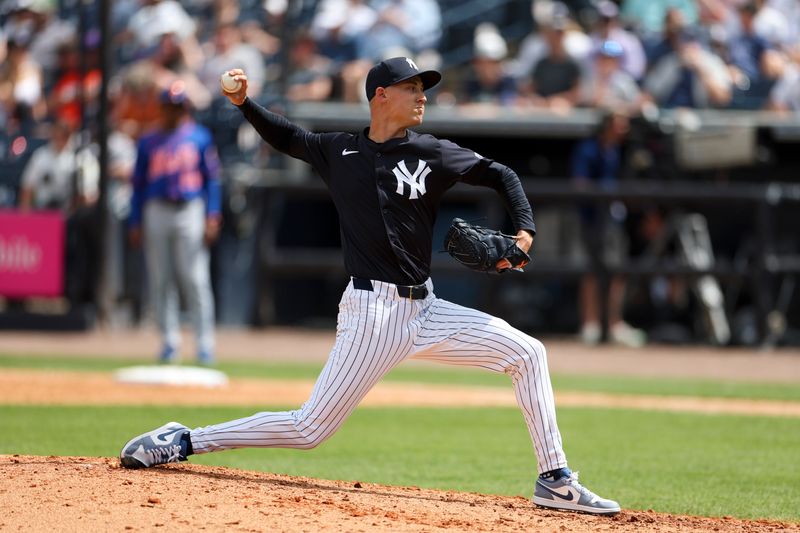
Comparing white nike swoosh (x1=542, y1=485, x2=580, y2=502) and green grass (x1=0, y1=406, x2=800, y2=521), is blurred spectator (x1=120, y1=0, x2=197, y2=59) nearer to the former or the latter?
green grass (x1=0, y1=406, x2=800, y2=521)

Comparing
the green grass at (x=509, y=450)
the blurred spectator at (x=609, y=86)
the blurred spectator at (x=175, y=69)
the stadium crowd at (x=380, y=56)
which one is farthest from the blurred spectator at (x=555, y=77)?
the green grass at (x=509, y=450)

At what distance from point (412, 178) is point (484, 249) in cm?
42

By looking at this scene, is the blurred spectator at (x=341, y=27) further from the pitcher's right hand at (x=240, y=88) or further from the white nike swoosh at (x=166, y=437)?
the white nike swoosh at (x=166, y=437)

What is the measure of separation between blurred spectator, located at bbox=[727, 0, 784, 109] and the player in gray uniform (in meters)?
10.5

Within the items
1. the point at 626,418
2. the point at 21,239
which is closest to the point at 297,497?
the point at 626,418

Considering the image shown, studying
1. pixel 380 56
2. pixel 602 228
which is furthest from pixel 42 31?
pixel 602 228

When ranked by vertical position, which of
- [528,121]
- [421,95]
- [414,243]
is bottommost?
[414,243]

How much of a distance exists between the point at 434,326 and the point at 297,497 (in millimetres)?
899

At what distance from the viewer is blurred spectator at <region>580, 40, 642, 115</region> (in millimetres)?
15078

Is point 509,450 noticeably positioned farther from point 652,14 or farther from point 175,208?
point 652,14

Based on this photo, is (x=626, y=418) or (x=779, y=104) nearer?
(x=626, y=418)

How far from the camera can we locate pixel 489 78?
15844 millimetres

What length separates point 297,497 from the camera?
516 centimetres

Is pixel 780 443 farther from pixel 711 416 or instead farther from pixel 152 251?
pixel 152 251
